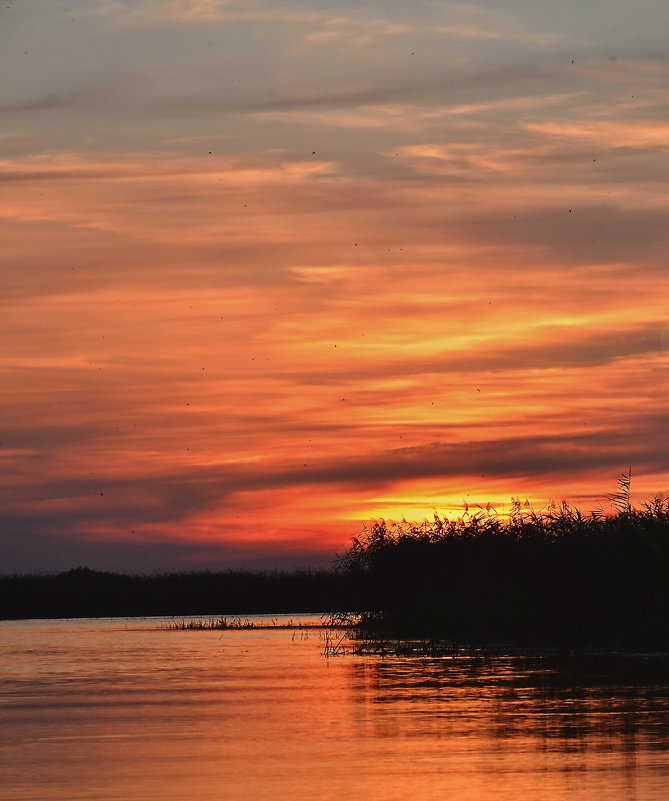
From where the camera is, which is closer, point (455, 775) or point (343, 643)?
point (455, 775)

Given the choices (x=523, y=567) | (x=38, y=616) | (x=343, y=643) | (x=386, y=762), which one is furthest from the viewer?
(x=38, y=616)

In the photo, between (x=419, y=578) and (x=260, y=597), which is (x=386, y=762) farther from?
(x=260, y=597)

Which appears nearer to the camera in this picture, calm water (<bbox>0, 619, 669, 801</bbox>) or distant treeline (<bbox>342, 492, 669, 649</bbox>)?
calm water (<bbox>0, 619, 669, 801</bbox>)

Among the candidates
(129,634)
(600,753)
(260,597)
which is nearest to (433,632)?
(129,634)

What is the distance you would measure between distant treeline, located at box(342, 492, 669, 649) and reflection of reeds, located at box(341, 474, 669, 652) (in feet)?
0.09

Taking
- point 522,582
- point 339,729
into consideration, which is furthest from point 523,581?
point 339,729

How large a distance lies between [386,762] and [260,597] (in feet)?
192

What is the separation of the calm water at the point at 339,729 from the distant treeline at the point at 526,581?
3055mm

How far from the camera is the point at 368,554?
42.2 meters

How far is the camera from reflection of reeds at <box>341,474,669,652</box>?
33.2m

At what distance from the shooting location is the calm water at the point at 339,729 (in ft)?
43.2

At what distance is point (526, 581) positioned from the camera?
119 ft

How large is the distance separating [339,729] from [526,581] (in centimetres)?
1891

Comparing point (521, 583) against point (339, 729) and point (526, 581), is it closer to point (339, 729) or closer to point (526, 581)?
point (526, 581)
